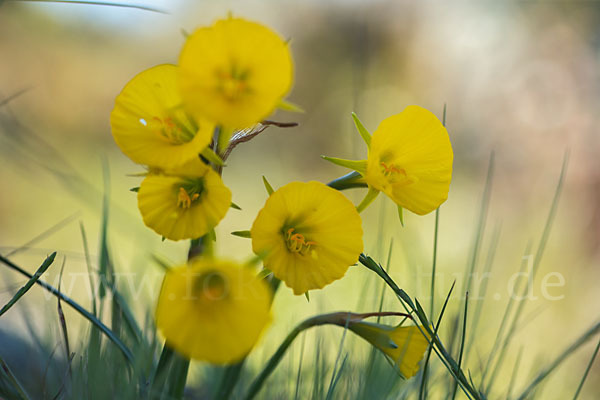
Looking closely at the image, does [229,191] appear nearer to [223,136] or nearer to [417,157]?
[223,136]

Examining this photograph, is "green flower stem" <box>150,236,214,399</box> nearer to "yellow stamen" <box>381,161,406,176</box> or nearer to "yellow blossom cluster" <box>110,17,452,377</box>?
"yellow blossom cluster" <box>110,17,452,377</box>

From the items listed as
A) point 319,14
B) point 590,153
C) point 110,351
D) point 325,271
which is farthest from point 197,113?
point 319,14

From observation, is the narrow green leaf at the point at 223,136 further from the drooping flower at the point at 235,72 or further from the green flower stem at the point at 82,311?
the green flower stem at the point at 82,311

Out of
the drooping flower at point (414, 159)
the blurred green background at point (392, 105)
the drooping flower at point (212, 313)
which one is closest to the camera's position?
the drooping flower at point (212, 313)

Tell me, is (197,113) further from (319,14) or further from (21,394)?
(319,14)

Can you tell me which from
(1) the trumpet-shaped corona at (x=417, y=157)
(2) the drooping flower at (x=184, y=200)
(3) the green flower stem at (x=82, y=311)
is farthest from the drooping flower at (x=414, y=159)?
(3) the green flower stem at (x=82, y=311)

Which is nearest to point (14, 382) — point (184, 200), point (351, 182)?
point (184, 200)
